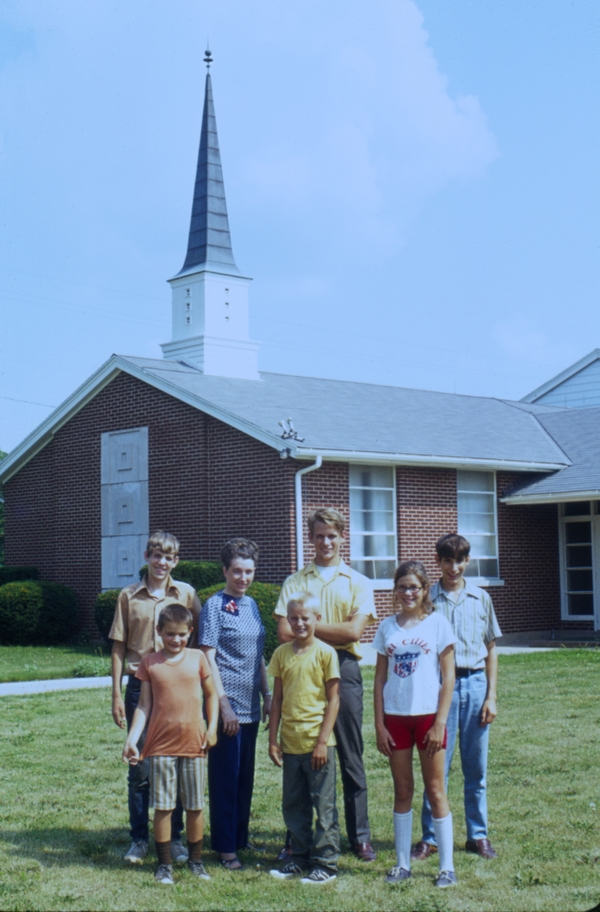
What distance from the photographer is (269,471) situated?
18.1 m

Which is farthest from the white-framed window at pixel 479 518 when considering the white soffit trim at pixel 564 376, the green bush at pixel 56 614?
the white soffit trim at pixel 564 376

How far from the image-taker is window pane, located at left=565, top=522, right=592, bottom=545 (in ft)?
69.0

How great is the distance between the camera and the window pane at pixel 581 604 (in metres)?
21.0

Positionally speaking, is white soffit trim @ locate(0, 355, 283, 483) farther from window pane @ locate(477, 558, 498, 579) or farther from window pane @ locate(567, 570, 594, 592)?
window pane @ locate(567, 570, 594, 592)

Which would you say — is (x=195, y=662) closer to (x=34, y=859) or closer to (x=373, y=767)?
(x=34, y=859)

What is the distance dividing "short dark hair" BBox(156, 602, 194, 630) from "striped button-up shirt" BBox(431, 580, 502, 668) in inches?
55.0

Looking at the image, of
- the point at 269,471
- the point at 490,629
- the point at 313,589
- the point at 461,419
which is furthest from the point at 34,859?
the point at 461,419

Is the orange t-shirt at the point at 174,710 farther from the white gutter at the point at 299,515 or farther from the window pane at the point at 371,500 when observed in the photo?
the window pane at the point at 371,500

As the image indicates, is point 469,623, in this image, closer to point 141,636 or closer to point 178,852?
→ point 141,636

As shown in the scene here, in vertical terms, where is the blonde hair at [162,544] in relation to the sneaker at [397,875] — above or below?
above

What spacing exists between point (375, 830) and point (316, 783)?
1.24 meters

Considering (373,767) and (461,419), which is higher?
(461,419)

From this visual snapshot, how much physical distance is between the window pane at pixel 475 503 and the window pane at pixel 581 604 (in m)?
2.46

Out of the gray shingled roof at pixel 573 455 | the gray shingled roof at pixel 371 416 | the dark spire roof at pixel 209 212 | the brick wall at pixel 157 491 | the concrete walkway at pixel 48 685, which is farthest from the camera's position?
the dark spire roof at pixel 209 212
